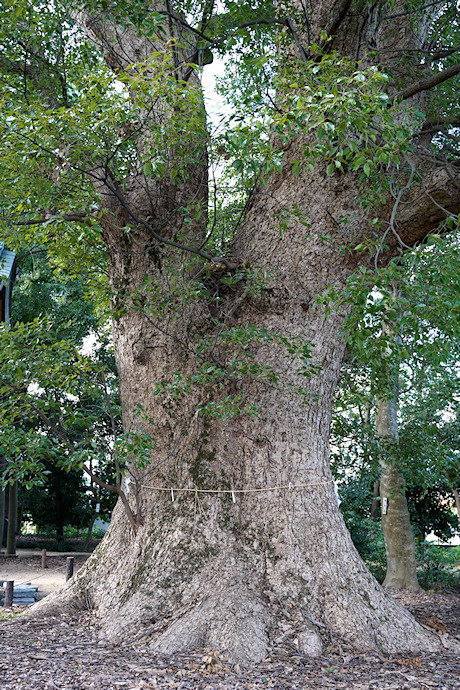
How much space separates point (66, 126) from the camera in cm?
394

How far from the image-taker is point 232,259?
536 cm

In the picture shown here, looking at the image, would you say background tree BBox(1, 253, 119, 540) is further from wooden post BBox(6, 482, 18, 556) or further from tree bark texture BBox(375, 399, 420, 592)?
tree bark texture BBox(375, 399, 420, 592)

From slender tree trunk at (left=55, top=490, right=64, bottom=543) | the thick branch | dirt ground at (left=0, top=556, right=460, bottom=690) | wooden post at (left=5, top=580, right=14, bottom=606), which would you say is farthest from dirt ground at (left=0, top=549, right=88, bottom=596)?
the thick branch

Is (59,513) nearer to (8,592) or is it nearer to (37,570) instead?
(37,570)

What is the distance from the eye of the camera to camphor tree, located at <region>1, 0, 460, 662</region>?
13.6 ft

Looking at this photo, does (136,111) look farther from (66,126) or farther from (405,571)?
(405,571)

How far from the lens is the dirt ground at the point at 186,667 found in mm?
3541

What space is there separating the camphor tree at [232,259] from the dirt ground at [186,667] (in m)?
0.17

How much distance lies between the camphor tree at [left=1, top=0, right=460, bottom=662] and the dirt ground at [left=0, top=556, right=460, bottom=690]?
168 mm

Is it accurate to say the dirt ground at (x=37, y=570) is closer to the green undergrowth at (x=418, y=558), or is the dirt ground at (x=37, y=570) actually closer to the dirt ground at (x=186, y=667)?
the green undergrowth at (x=418, y=558)

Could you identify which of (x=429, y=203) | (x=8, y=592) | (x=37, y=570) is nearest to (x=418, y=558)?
(x=8, y=592)

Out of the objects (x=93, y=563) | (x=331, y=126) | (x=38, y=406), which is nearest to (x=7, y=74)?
(x=38, y=406)

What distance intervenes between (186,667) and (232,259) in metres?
3.43

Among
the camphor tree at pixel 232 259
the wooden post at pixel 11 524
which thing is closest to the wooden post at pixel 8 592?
the camphor tree at pixel 232 259
